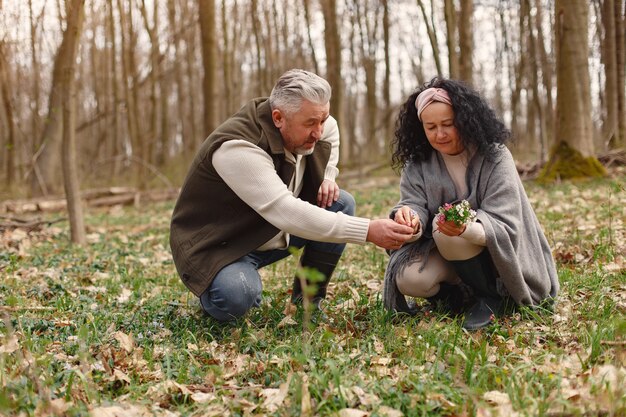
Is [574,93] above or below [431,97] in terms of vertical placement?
above

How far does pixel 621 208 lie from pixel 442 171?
319cm

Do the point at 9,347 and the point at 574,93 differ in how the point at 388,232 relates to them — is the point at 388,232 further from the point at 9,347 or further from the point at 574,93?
the point at 574,93

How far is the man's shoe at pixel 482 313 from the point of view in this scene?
319 cm

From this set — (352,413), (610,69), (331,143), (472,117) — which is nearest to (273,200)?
(331,143)

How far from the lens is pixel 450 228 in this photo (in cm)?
300

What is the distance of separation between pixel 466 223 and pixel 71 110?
4.73 m

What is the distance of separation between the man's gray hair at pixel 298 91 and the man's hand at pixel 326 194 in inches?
23.4

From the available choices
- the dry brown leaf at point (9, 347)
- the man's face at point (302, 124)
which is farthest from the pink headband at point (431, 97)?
the dry brown leaf at point (9, 347)

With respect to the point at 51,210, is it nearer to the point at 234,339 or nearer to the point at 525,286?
the point at 234,339

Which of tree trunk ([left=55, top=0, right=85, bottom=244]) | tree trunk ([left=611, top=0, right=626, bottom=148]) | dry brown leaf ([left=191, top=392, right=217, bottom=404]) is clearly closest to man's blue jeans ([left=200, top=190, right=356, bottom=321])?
dry brown leaf ([left=191, top=392, right=217, bottom=404])

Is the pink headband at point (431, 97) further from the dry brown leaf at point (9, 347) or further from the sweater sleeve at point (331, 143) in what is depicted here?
the dry brown leaf at point (9, 347)

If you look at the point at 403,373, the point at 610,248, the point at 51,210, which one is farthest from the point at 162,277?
the point at 51,210

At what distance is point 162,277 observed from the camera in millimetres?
4879

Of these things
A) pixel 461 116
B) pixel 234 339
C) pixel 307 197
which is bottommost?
Result: pixel 234 339
